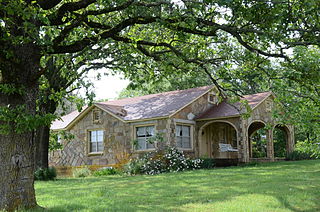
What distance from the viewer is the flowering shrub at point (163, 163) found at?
1836cm

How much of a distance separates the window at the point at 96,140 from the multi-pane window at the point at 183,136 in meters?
4.81

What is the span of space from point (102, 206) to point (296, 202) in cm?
388

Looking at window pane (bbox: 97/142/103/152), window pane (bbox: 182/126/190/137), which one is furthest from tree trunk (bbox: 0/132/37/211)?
window pane (bbox: 97/142/103/152)

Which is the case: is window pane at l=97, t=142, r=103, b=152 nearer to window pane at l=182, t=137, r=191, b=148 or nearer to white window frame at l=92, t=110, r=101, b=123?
white window frame at l=92, t=110, r=101, b=123

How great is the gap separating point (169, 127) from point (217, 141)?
16.2 feet

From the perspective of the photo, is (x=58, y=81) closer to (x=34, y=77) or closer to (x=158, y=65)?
(x=158, y=65)

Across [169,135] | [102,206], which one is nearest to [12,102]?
[102,206]

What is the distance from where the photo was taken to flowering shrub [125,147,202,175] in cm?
1836

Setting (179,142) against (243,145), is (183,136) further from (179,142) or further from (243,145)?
(243,145)

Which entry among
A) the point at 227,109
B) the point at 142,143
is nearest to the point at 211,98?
the point at 227,109

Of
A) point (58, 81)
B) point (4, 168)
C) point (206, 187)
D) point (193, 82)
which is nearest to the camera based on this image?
point (4, 168)

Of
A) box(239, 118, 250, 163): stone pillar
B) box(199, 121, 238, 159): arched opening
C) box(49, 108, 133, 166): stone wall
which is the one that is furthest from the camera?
box(199, 121, 238, 159): arched opening

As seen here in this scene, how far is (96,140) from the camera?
74.1 ft

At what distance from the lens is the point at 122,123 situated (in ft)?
70.2
